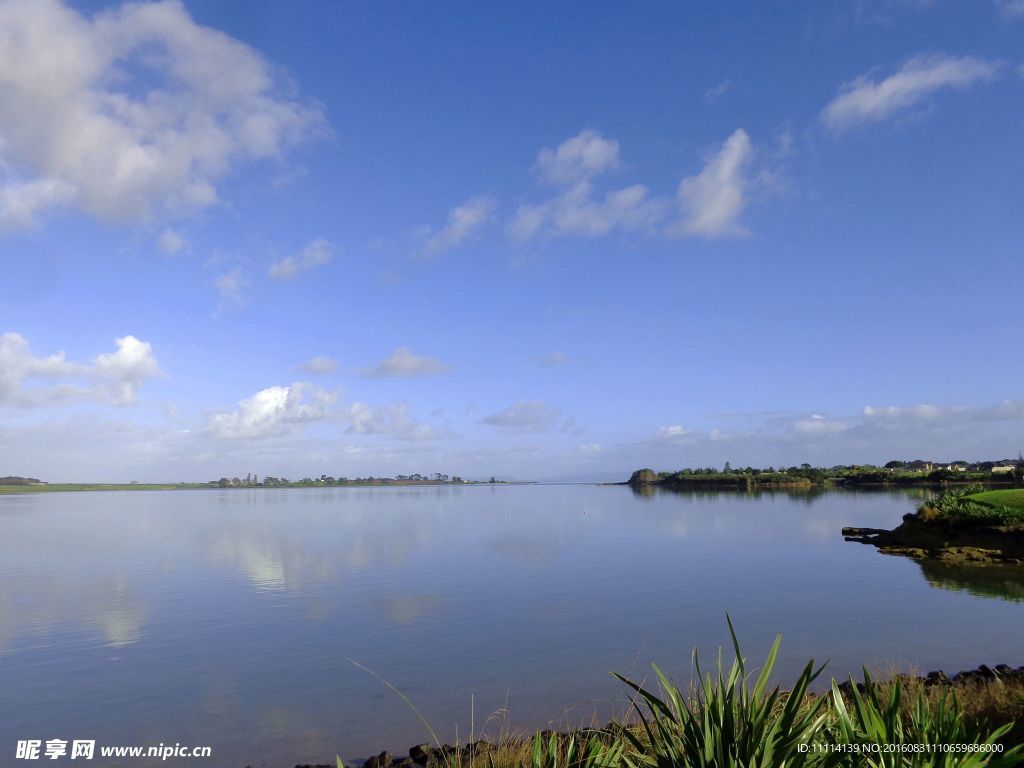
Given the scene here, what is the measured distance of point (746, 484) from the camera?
176 meters

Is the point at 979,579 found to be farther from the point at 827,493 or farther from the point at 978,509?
the point at 827,493

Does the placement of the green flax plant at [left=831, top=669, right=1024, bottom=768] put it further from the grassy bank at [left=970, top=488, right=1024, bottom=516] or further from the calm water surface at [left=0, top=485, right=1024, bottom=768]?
the grassy bank at [left=970, top=488, right=1024, bottom=516]

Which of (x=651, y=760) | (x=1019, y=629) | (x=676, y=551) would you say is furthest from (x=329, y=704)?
(x=676, y=551)

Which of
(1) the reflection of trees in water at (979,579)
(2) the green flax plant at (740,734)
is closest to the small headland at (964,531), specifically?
(1) the reflection of trees in water at (979,579)

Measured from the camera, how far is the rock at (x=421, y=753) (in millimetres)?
11000

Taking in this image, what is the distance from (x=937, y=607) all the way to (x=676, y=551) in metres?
19.0

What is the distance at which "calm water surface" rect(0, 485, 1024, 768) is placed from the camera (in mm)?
13797

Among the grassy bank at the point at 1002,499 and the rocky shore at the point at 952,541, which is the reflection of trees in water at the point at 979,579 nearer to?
the rocky shore at the point at 952,541

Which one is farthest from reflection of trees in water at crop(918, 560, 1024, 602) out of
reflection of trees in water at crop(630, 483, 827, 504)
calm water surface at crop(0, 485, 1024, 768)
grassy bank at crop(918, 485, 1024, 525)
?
reflection of trees in water at crop(630, 483, 827, 504)

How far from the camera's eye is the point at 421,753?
1117cm

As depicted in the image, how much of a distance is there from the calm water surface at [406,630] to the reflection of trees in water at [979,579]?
25 cm

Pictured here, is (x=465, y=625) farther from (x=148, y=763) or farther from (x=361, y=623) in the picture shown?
(x=148, y=763)

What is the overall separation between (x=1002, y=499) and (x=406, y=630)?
4030 centimetres

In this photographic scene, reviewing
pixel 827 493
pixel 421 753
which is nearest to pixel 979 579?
pixel 421 753
